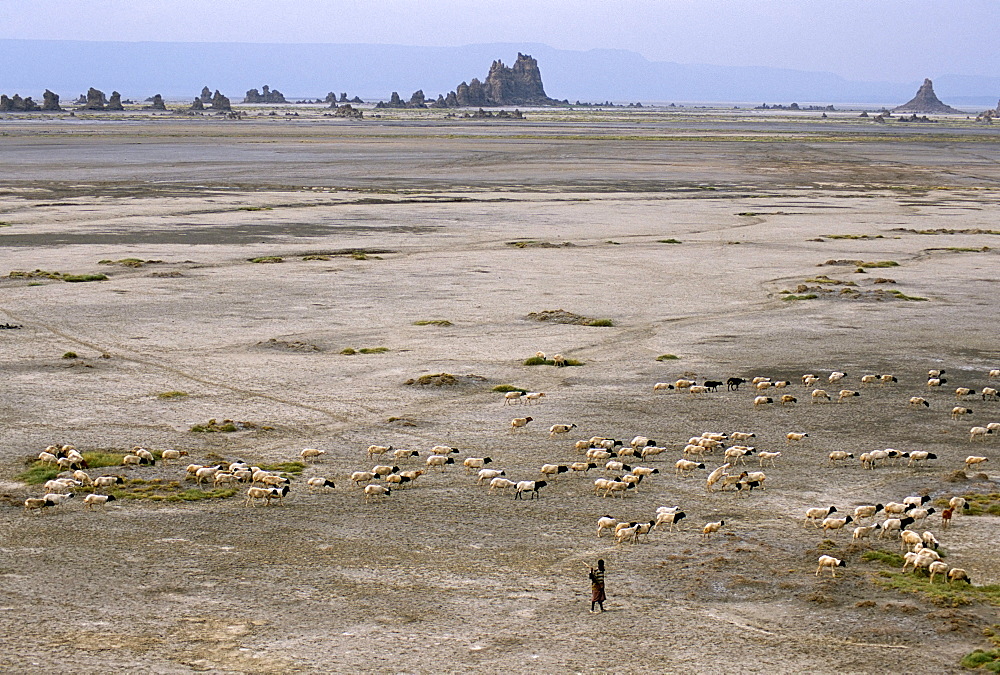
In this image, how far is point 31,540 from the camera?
24094mm

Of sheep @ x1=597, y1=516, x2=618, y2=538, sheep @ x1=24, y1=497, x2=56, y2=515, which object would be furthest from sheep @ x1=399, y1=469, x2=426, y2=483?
sheep @ x1=24, y1=497, x2=56, y2=515

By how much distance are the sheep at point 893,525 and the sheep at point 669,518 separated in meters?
3.93

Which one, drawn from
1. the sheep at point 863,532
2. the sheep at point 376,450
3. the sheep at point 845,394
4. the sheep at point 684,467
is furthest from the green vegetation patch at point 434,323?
the sheep at point 863,532

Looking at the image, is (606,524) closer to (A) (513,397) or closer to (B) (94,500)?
(B) (94,500)

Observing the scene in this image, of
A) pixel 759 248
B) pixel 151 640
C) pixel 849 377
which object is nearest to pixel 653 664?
pixel 151 640

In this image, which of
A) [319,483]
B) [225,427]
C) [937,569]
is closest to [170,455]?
[225,427]

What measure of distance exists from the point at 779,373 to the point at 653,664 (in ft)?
73.4

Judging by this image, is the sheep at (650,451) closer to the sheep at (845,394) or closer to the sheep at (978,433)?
the sheep at (845,394)

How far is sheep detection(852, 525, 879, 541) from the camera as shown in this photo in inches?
955

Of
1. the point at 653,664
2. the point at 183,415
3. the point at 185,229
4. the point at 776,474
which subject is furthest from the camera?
the point at 185,229

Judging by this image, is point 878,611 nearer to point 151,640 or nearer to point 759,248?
Answer: point 151,640

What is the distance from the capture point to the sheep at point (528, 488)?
27203 mm

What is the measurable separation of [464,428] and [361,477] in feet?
19.0

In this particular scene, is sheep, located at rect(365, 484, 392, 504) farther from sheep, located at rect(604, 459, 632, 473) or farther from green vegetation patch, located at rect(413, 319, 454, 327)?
green vegetation patch, located at rect(413, 319, 454, 327)
